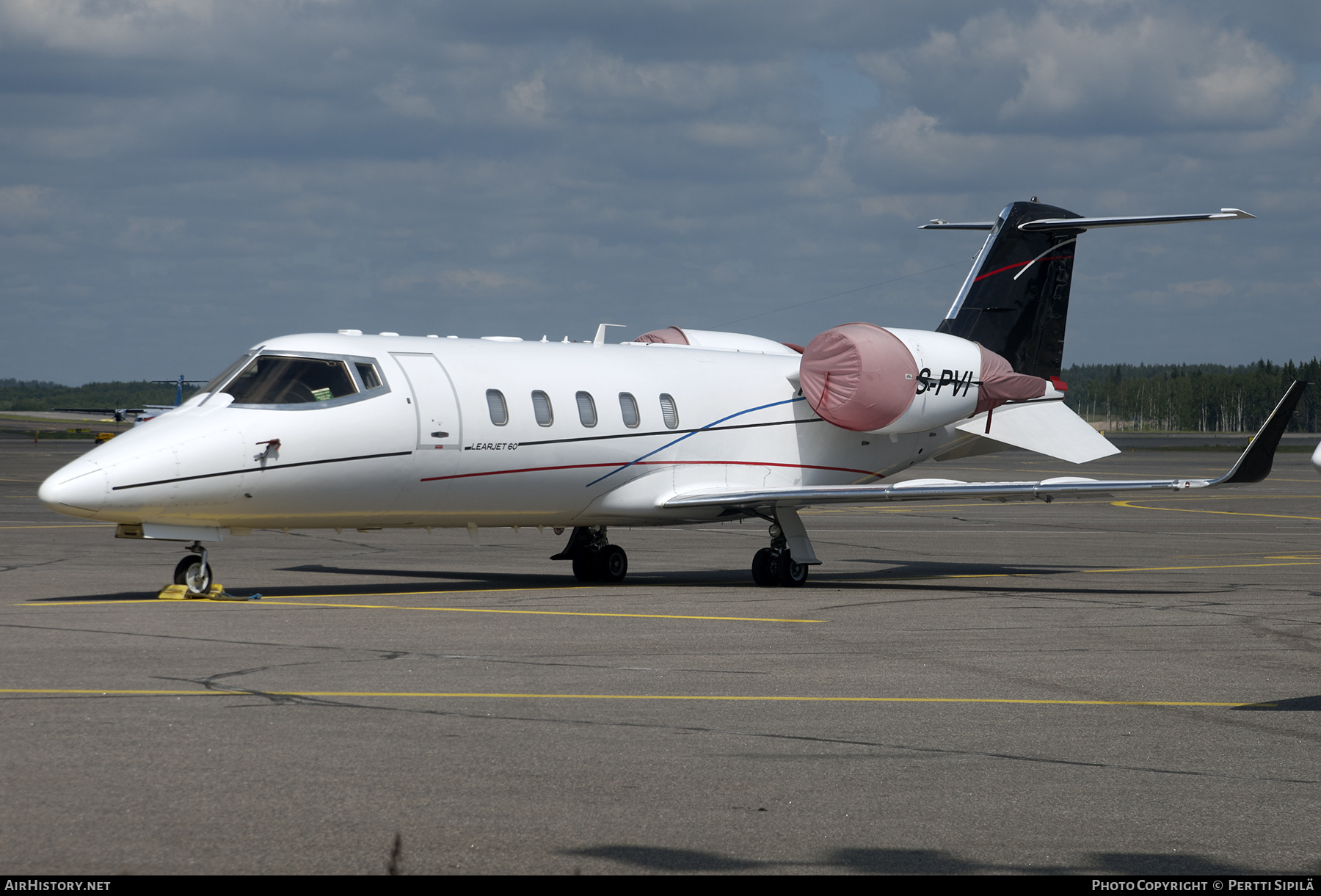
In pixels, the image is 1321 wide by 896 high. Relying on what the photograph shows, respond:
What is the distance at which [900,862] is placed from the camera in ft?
20.4

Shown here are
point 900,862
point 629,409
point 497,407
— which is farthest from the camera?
point 629,409

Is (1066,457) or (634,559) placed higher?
(1066,457)

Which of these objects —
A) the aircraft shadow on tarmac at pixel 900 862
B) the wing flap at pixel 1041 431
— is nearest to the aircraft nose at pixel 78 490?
the aircraft shadow on tarmac at pixel 900 862

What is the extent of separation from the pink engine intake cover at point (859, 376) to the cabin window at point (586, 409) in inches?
152

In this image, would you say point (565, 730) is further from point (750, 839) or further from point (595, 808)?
point (750, 839)

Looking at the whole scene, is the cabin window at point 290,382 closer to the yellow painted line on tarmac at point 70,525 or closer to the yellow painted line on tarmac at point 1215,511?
the yellow painted line on tarmac at point 70,525

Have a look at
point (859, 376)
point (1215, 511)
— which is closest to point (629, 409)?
point (859, 376)

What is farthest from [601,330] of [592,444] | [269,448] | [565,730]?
[565,730]

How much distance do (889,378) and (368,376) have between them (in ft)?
26.9

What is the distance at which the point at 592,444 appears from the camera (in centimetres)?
1905

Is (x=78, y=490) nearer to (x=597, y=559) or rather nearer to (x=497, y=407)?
(x=497, y=407)

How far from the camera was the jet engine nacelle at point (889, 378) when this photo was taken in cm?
2103

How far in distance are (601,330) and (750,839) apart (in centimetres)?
1625

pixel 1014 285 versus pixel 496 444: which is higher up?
pixel 1014 285
